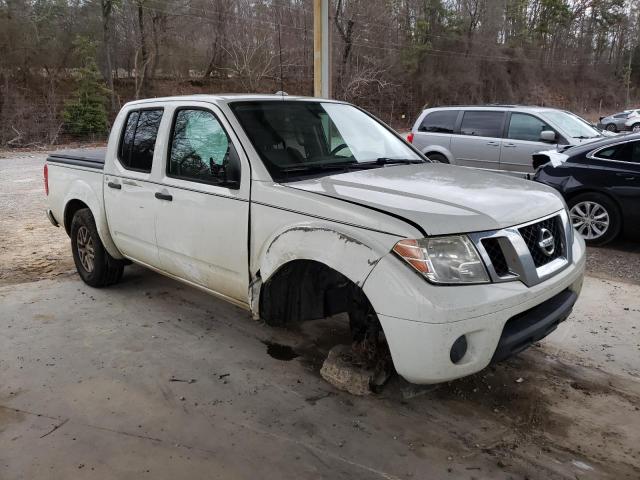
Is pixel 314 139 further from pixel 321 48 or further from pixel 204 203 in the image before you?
pixel 321 48

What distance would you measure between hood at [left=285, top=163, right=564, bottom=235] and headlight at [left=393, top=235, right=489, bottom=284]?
6 centimetres

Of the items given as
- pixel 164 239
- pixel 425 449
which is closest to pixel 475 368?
pixel 425 449

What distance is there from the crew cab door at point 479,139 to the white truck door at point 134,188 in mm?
7267

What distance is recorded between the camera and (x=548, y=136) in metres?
9.09

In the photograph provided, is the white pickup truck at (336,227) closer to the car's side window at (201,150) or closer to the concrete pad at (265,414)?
the car's side window at (201,150)

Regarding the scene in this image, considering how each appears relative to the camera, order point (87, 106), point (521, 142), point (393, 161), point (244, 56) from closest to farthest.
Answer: point (393, 161) < point (521, 142) < point (87, 106) < point (244, 56)

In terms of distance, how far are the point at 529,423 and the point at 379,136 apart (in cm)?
241

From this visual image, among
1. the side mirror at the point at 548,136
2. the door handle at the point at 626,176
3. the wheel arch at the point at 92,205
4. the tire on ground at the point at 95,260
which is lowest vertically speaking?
the tire on ground at the point at 95,260

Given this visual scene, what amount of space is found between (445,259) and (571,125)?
27.3ft

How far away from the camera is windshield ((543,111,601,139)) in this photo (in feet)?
30.9

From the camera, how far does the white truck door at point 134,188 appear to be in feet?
14.1

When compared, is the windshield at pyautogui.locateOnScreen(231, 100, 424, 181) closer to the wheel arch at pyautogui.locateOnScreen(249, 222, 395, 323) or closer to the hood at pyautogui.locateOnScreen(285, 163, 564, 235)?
the hood at pyautogui.locateOnScreen(285, 163, 564, 235)

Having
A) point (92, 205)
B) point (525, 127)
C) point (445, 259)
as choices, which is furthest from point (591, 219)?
point (92, 205)

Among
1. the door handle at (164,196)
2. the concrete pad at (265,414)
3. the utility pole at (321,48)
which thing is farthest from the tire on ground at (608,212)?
the door handle at (164,196)
